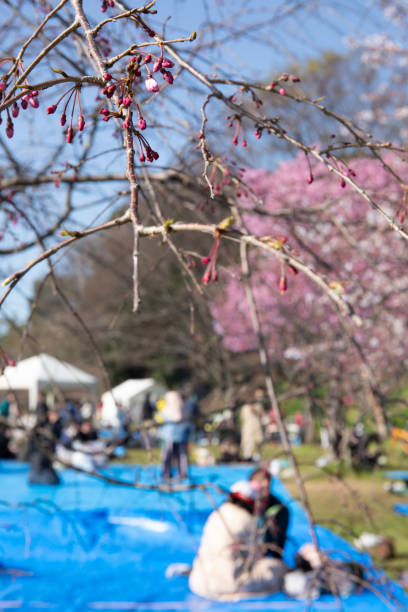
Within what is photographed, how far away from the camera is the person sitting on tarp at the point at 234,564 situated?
3.87 metres

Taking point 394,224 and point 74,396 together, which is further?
point 74,396

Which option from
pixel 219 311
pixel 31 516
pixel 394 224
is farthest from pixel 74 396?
pixel 394 224

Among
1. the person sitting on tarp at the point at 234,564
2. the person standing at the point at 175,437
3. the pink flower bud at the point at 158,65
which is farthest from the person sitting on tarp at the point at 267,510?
the person standing at the point at 175,437

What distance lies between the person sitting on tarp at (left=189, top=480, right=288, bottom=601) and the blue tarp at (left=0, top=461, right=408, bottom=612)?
9 cm

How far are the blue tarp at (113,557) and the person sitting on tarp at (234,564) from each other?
0.31 feet

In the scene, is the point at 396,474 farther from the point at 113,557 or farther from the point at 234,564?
the point at 234,564

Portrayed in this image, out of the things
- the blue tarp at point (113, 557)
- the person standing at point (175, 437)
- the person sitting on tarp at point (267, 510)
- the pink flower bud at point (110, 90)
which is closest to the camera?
the pink flower bud at point (110, 90)

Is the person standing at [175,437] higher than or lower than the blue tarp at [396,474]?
higher

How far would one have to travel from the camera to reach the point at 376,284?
9.61 metres

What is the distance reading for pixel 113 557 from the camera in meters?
4.78

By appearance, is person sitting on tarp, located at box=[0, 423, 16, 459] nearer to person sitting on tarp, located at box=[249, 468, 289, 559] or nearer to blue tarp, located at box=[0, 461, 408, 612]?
blue tarp, located at box=[0, 461, 408, 612]

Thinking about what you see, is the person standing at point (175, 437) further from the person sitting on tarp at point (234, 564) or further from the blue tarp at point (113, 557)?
the person sitting on tarp at point (234, 564)

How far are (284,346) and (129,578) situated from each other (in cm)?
737

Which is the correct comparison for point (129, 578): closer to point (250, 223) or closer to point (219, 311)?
point (250, 223)
